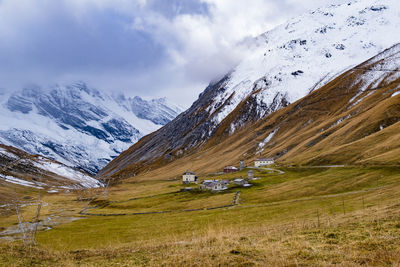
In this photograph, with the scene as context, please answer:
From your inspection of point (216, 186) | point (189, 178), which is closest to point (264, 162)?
point (189, 178)

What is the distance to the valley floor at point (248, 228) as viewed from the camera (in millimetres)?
16516

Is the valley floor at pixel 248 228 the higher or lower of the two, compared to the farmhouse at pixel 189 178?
lower

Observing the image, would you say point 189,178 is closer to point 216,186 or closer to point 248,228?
point 216,186

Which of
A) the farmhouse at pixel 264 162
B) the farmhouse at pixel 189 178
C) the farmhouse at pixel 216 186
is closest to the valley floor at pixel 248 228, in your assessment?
the farmhouse at pixel 216 186

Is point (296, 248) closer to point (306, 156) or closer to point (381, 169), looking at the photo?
point (381, 169)

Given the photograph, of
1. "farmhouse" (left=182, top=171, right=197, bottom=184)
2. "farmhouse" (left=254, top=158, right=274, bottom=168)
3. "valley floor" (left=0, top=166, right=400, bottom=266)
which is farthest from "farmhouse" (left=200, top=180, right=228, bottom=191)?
"farmhouse" (left=254, top=158, right=274, bottom=168)

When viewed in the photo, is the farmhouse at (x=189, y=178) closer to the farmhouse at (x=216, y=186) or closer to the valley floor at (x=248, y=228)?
the valley floor at (x=248, y=228)

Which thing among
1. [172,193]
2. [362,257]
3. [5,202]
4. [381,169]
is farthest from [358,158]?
[5,202]

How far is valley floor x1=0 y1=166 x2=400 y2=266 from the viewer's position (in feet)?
54.2

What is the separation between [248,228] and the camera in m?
43.8

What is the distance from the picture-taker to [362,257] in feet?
47.0

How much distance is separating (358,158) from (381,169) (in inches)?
962

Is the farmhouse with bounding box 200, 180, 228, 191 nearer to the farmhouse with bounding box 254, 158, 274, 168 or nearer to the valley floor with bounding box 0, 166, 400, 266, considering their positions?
the valley floor with bounding box 0, 166, 400, 266

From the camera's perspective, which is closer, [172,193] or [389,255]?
[389,255]
